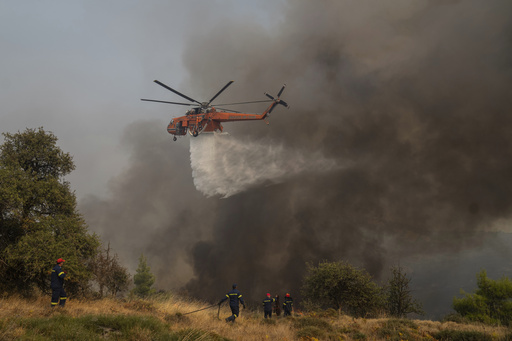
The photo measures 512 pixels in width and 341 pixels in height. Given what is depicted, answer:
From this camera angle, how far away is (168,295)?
24531mm

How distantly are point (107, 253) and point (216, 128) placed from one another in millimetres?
29210

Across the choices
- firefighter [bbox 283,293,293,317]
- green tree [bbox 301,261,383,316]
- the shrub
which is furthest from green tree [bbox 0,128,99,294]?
green tree [bbox 301,261,383,316]

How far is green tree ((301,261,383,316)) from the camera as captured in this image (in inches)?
1508

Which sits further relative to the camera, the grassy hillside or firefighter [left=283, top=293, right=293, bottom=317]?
firefighter [left=283, top=293, right=293, bottom=317]

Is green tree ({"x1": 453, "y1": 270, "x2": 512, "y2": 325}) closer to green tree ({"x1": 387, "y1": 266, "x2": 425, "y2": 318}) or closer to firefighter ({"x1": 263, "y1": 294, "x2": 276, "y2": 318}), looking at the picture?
green tree ({"x1": 387, "y1": 266, "x2": 425, "y2": 318})

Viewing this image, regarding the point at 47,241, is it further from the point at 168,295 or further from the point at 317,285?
the point at 317,285

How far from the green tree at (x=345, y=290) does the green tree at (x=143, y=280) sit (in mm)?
46076

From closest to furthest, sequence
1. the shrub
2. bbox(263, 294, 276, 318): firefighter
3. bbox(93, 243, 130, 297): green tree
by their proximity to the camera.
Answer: the shrub < bbox(263, 294, 276, 318): firefighter < bbox(93, 243, 130, 297): green tree

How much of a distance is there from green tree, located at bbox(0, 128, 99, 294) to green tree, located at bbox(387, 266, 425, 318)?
129 ft

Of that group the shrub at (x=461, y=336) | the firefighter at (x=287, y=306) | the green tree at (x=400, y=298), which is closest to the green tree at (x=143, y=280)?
the green tree at (x=400, y=298)

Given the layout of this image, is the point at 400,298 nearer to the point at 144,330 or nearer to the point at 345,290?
the point at 345,290

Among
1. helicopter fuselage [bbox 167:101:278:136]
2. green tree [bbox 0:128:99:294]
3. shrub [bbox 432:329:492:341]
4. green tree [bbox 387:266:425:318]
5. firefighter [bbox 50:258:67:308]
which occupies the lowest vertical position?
green tree [bbox 387:266:425:318]

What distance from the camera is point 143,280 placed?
74.2 m

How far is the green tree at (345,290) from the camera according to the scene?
1508 inches
